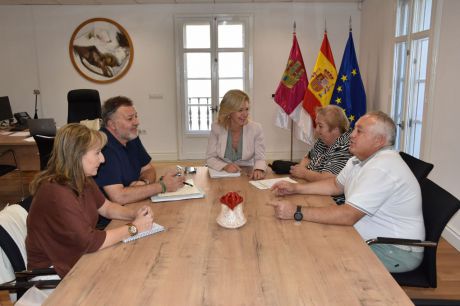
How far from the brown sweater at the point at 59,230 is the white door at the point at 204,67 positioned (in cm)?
488

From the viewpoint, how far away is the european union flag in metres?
4.92

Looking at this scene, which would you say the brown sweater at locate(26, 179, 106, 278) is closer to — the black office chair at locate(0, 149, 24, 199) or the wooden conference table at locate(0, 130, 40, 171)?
the black office chair at locate(0, 149, 24, 199)

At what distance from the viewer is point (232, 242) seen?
1.58 metres

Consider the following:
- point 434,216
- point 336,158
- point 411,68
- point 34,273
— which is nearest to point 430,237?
point 434,216

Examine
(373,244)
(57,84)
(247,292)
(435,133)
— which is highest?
(57,84)

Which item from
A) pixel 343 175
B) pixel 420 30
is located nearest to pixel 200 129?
pixel 420 30

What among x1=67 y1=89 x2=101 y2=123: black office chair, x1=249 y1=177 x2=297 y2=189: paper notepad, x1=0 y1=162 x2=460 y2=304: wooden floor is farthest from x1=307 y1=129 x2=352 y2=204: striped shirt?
x1=67 y1=89 x2=101 y2=123: black office chair

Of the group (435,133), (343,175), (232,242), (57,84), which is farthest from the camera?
(57,84)

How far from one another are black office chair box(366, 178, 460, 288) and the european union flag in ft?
10.2

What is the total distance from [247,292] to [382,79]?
14.1ft

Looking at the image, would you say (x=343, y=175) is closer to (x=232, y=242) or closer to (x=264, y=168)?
(x=264, y=168)

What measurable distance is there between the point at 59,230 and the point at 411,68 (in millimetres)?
3661

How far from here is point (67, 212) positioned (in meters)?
1.53

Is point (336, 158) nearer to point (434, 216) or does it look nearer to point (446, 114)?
point (434, 216)
